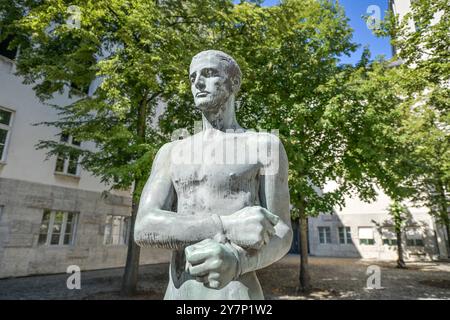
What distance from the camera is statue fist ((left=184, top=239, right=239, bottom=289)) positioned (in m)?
1.27

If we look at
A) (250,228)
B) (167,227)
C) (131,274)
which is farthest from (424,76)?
(131,274)

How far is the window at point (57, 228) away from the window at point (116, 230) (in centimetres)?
189

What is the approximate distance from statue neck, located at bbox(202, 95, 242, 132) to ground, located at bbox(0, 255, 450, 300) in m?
8.60

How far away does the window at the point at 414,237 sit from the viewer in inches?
819

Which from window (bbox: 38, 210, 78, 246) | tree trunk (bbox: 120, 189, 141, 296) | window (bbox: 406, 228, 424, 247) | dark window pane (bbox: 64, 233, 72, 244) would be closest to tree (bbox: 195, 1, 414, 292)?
tree trunk (bbox: 120, 189, 141, 296)

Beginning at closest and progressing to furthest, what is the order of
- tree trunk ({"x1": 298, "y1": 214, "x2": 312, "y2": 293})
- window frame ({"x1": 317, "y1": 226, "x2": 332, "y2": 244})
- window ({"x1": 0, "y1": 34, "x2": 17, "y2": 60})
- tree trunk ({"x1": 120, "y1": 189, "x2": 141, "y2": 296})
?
tree trunk ({"x1": 120, "y1": 189, "x2": 141, "y2": 296}), tree trunk ({"x1": 298, "y1": 214, "x2": 312, "y2": 293}), window ({"x1": 0, "y1": 34, "x2": 17, "y2": 60}), window frame ({"x1": 317, "y1": 226, "x2": 332, "y2": 244})

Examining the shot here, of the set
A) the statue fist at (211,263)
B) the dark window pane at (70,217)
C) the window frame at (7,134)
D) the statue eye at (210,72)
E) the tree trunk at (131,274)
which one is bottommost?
A: the tree trunk at (131,274)

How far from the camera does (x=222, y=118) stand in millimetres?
1972

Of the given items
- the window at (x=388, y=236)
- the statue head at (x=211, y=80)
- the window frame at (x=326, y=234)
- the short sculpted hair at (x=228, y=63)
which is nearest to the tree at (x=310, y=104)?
the short sculpted hair at (x=228, y=63)

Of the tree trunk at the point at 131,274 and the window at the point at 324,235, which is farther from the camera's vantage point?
the window at the point at 324,235

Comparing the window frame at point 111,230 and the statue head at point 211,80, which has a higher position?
the statue head at point 211,80

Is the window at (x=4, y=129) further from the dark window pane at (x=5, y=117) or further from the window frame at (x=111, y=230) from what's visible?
the window frame at (x=111, y=230)

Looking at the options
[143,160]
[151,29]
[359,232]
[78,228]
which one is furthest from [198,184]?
[359,232]

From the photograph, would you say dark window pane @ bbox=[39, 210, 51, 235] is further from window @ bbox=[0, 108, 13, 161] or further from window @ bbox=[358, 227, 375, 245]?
window @ bbox=[358, 227, 375, 245]
